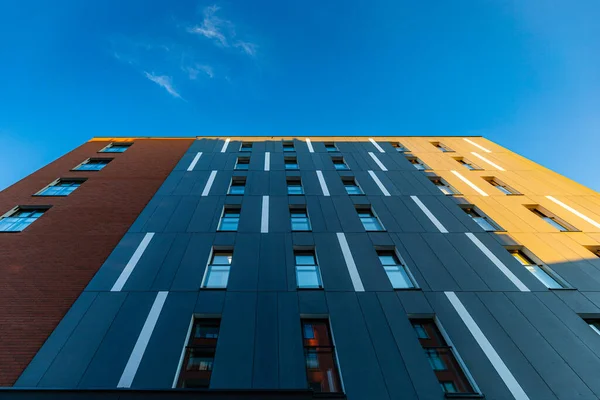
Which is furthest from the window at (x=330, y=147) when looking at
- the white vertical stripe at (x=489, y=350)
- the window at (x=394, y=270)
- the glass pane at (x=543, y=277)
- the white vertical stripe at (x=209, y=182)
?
the white vertical stripe at (x=489, y=350)

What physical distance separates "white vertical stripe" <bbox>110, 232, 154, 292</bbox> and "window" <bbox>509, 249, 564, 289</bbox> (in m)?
16.7

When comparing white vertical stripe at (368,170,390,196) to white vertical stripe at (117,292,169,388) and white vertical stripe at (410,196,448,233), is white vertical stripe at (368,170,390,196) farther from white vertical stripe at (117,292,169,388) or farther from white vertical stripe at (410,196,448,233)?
white vertical stripe at (117,292,169,388)

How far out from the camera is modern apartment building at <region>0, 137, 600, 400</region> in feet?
25.0

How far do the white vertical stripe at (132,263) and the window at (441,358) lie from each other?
430 inches

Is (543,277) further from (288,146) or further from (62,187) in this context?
(62,187)

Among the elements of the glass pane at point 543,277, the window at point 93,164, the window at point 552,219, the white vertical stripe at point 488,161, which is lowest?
the glass pane at point 543,277

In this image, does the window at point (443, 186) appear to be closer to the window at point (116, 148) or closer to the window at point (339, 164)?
the window at point (339, 164)

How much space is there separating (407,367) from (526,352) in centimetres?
393

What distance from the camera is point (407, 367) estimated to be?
7887mm

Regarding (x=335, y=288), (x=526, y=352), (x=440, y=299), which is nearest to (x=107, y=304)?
(x=335, y=288)

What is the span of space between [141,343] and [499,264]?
46.1 feet

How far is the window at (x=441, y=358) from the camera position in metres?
7.73

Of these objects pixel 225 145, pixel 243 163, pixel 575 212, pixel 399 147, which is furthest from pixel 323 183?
pixel 575 212

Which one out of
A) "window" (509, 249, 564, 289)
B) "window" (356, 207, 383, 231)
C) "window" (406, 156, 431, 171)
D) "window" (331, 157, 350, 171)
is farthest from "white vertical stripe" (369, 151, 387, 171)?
"window" (509, 249, 564, 289)
